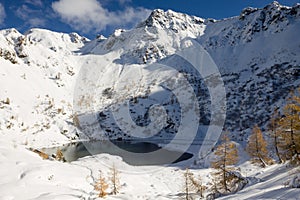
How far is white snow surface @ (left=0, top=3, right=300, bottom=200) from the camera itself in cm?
1877

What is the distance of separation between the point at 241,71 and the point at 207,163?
61.1 m

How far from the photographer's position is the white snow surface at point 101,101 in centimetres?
1877

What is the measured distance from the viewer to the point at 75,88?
120 m

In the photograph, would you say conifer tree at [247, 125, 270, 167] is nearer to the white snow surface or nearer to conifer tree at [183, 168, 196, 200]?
the white snow surface

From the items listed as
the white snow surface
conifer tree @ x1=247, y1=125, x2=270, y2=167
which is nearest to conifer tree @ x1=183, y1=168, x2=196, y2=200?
the white snow surface

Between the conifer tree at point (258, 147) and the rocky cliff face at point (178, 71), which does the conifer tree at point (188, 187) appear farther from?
the rocky cliff face at point (178, 71)

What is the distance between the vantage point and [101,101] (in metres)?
120

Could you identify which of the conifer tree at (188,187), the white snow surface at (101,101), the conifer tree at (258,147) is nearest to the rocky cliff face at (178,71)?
the white snow surface at (101,101)

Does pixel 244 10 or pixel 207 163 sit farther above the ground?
→ pixel 244 10

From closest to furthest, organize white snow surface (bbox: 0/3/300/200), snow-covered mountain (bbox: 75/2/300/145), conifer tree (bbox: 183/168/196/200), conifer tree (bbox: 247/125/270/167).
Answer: white snow surface (bbox: 0/3/300/200) < conifer tree (bbox: 183/168/196/200) < conifer tree (bbox: 247/125/270/167) < snow-covered mountain (bbox: 75/2/300/145)

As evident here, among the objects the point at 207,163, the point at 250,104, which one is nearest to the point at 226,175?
the point at 207,163

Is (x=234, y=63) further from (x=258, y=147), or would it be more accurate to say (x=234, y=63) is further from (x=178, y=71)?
(x=258, y=147)

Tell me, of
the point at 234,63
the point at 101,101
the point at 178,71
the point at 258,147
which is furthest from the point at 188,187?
the point at 178,71

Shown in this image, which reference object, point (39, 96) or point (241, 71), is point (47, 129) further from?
point (241, 71)
